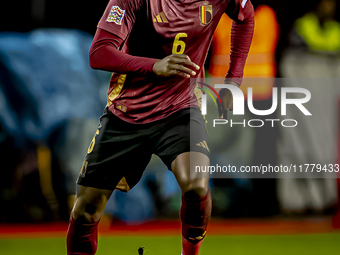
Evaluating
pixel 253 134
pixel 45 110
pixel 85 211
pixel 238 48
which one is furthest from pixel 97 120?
pixel 85 211

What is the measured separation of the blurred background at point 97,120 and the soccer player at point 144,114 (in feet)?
6.87

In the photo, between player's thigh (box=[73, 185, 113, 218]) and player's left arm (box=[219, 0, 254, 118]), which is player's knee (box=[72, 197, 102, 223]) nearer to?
player's thigh (box=[73, 185, 113, 218])

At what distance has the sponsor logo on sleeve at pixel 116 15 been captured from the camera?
1.72 meters

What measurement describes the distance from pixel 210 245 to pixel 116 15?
2.31 metres

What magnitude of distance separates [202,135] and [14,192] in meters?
2.83

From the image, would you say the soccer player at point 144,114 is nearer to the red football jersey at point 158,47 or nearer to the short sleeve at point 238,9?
the red football jersey at point 158,47

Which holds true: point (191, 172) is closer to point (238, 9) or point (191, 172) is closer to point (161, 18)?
point (161, 18)

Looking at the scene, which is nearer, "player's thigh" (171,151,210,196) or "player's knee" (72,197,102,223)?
→ "player's thigh" (171,151,210,196)

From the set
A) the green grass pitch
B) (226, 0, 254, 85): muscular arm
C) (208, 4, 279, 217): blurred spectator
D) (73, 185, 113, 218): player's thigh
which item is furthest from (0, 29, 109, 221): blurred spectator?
(73, 185, 113, 218): player's thigh

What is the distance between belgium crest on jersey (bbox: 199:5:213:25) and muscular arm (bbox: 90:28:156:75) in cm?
42

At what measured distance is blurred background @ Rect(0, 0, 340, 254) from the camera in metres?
3.84

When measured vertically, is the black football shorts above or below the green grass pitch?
above


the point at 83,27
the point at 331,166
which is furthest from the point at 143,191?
the point at 331,166

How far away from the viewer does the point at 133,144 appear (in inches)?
70.8
